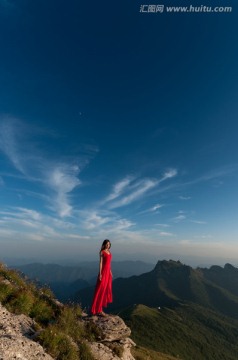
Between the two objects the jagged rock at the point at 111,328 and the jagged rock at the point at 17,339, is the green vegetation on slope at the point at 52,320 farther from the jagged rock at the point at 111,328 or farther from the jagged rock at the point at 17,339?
the jagged rock at the point at 111,328

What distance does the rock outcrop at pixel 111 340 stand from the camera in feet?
42.1

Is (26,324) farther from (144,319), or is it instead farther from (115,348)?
(144,319)

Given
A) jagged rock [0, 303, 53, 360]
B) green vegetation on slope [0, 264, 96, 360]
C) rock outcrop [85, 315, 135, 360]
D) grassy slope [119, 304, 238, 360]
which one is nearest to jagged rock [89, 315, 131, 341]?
rock outcrop [85, 315, 135, 360]

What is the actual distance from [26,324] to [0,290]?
243 cm

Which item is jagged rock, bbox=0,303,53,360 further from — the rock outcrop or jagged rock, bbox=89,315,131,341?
jagged rock, bbox=89,315,131,341

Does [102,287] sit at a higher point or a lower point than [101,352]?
higher

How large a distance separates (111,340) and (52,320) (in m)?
3.01

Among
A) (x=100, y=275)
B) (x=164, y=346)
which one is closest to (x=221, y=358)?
(x=164, y=346)

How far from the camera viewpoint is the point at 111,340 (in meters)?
14.1

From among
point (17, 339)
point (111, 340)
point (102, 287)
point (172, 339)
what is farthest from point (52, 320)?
point (172, 339)

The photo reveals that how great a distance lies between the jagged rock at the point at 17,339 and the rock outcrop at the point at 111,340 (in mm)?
3044

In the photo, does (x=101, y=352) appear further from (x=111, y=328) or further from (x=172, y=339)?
(x=172, y=339)

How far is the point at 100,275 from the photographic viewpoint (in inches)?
641

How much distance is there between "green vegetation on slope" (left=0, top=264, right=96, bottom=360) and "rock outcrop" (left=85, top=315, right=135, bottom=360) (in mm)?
539
